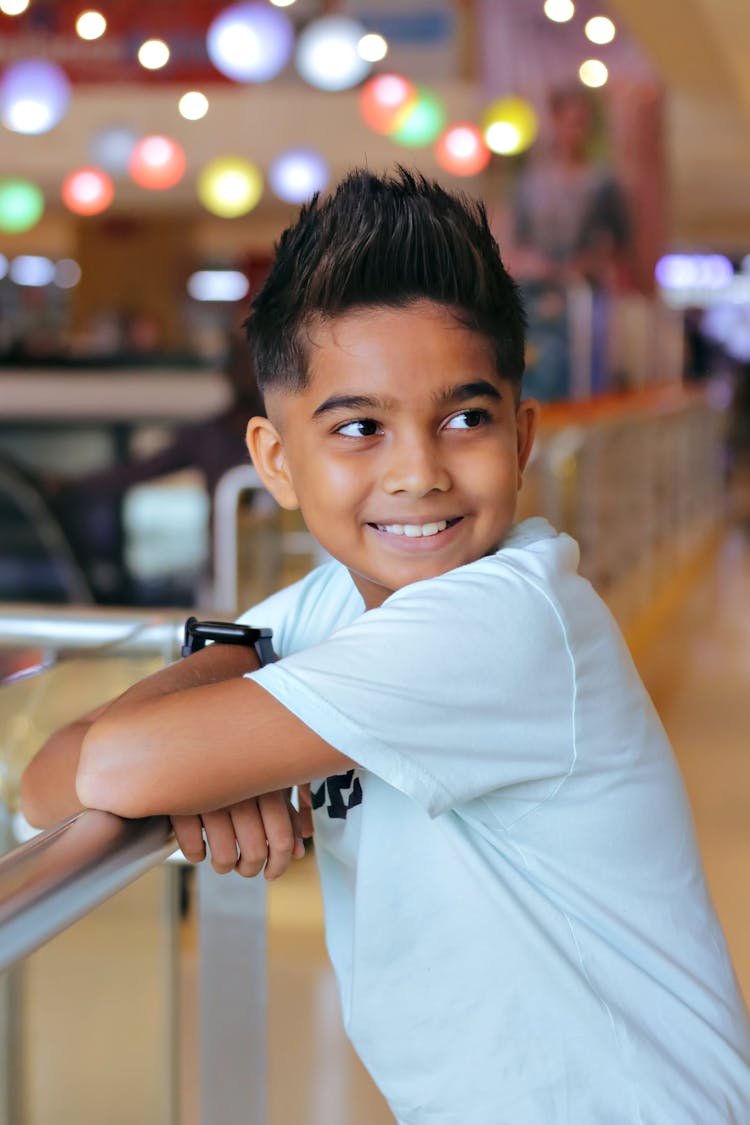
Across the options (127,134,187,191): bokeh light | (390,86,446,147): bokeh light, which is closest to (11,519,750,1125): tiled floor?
(390,86,446,147): bokeh light

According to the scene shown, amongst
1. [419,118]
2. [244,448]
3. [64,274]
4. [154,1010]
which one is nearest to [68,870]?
[154,1010]

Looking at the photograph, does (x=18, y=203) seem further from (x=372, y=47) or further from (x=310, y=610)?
(x=310, y=610)

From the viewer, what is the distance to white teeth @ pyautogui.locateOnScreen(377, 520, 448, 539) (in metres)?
0.99

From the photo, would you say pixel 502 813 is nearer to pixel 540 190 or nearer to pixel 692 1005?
pixel 692 1005

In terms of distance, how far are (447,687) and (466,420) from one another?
19cm

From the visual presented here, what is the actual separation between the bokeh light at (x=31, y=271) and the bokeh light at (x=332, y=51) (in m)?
17.5

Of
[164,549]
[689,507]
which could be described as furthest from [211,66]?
[164,549]

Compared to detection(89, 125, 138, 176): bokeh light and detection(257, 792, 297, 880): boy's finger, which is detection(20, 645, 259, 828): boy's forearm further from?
detection(89, 125, 138, 176): bokeh light

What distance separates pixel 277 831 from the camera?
3.14ft

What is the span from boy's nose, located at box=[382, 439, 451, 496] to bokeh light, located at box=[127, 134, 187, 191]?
6.54m

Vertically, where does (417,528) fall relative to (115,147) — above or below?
below

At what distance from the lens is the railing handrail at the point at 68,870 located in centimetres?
77

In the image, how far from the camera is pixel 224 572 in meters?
3.32

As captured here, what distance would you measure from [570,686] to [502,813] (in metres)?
0.09
